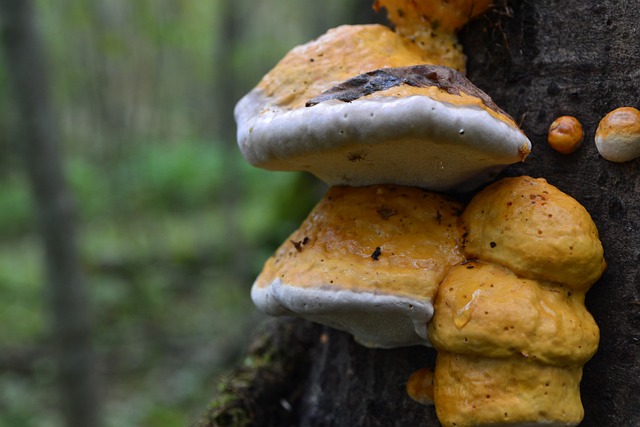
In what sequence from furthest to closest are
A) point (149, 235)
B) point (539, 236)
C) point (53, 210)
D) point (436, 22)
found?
point (149, 235)
point (53, 210)
point (436, 22)
point (539, 236)

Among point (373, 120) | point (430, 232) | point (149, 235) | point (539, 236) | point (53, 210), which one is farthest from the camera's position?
point (149, 235)

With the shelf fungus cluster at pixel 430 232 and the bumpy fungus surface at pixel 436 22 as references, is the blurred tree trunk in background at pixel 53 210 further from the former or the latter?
the bumpy fungus surface at pixel 436 22

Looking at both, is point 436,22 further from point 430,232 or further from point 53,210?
point 53,210

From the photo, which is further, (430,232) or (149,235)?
(149,235)

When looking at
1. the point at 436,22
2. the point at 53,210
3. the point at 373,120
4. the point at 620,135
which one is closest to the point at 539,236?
the point at 620,135

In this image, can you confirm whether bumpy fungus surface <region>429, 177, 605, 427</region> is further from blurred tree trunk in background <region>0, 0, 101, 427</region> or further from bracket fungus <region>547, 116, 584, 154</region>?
blurred tree trunk in background <region>0, 0, 101, 427</region>

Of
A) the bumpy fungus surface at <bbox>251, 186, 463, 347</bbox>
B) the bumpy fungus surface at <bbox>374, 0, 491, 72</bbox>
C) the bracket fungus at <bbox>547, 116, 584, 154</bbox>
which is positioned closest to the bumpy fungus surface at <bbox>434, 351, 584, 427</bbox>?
the bumpy fungus surface at <bbox>251, 186, 463, 347</bbox>
